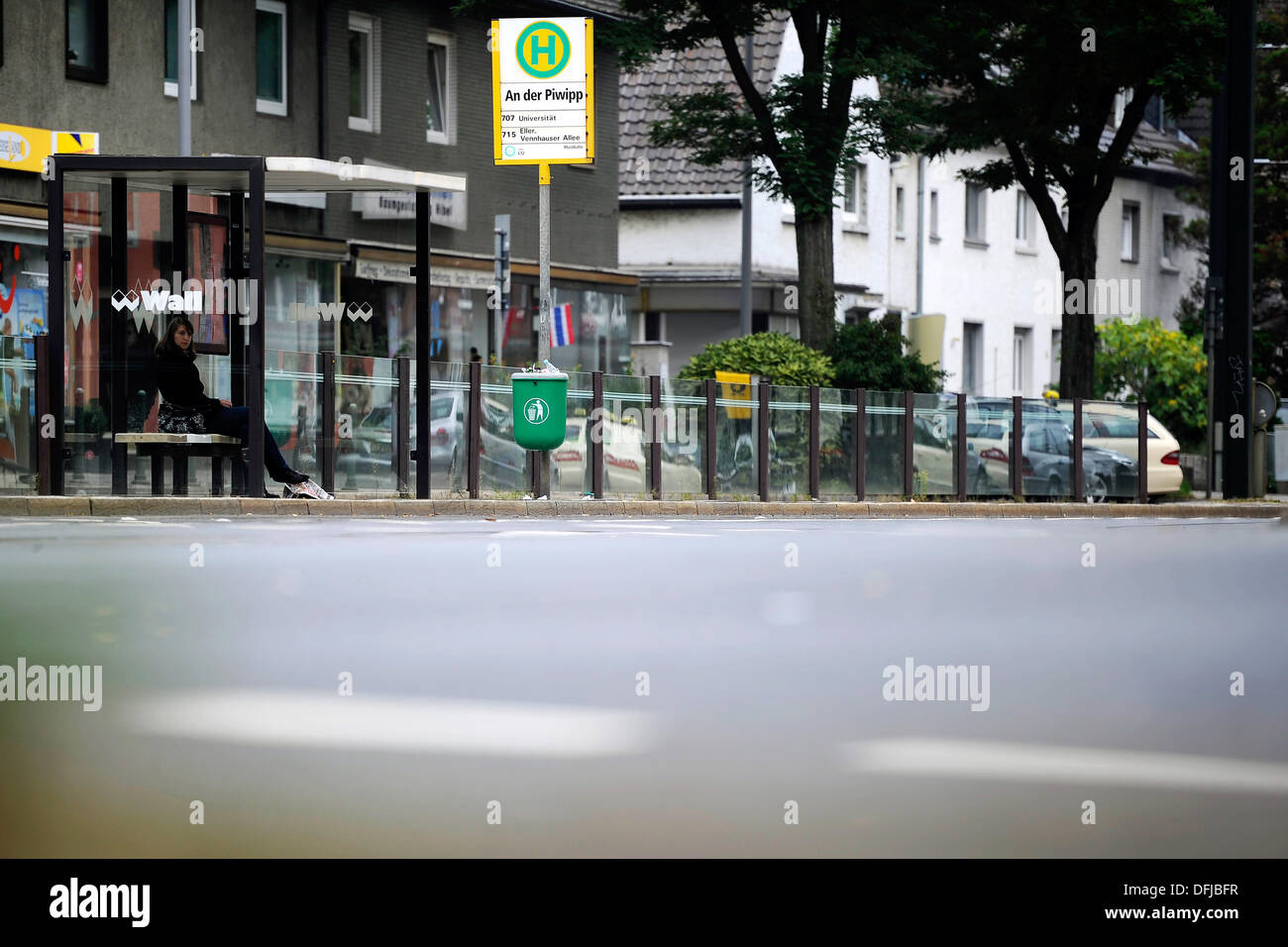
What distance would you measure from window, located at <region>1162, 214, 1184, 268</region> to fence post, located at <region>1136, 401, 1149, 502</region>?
109 ft

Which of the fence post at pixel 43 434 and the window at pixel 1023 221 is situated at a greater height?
the window at pixel 1023 221

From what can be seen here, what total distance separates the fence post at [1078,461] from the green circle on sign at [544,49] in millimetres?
12050

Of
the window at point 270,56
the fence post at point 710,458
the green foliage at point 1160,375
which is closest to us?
the fence post at point 710,458

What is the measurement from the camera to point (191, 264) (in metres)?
20.8

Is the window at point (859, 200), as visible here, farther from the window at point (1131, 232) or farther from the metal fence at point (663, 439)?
the metal fence at point (663, 439)

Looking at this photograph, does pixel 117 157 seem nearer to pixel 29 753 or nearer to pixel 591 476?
pixel 591 476

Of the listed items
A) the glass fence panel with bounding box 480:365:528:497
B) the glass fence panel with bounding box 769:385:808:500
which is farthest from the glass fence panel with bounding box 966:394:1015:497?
the glass fence panel with bounding box 480:365:528:497

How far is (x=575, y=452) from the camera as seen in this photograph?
2550 centimetres

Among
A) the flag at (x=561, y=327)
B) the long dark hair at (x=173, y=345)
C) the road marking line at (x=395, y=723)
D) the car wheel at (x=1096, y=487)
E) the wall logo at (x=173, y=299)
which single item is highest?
the flag at (x=561, y=327)

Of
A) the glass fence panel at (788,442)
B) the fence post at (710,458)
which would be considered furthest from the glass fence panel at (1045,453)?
the fence post at (710,458)

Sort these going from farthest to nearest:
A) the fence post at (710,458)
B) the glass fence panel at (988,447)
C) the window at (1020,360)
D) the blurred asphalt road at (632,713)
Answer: the window at (1020,360) → the glass fence panel at (988,447) → the fence post at (710,458) → the blurred asphalt road at (632,713)

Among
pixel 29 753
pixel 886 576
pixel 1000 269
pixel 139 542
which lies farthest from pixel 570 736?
pixel 1000 269

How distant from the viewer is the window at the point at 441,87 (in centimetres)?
3662

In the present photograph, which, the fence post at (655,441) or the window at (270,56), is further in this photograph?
the window at (270,56)
